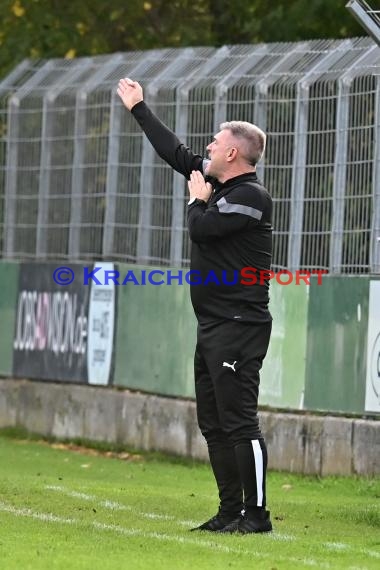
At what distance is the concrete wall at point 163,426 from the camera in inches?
547

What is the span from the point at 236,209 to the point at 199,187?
10.1 inches

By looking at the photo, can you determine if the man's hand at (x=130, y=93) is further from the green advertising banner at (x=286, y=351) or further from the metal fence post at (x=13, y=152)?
the metal fence post at (x=13, y=152)

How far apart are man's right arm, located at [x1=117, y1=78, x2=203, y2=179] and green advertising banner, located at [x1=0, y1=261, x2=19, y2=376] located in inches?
358

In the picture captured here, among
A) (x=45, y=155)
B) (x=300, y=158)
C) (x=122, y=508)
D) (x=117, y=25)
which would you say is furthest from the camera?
(x=117, y=25)

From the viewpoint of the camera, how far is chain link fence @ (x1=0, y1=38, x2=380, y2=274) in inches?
575

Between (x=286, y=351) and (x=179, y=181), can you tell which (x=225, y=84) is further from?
(x=286, y=351)

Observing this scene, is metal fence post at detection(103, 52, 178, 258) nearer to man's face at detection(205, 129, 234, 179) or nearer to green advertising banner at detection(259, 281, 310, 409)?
green advertising banner at detection(259, 281, 310, 409)

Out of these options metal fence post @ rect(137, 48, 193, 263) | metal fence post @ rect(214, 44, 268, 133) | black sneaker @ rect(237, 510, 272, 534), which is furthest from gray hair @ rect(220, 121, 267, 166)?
metal fence post @ rect(137, 48, 193, 263)

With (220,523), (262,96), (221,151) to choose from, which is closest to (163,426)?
(262,96)

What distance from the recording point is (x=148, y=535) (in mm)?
9352

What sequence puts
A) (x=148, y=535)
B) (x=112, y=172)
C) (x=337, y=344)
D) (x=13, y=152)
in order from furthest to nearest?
(x=13, y=152), (x=112, y=172), (x=337, y=344), (x=148, y=535)

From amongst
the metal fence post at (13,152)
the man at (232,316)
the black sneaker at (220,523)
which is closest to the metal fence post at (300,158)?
the metal fence post at (13,152)

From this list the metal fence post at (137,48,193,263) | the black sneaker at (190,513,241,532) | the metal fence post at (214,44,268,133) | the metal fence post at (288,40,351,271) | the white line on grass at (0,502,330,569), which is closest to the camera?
the white line on grass at (0,502,330,569)

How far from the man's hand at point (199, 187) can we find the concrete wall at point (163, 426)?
440 centimetres
